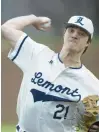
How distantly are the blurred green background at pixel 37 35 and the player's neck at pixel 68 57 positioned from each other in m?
0.03

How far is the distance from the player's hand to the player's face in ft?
0.25

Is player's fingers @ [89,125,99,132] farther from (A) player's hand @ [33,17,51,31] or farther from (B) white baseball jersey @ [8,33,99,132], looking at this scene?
(A) player's hand @ [33,17,51,31]

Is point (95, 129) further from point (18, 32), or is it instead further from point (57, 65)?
point (18, 32)

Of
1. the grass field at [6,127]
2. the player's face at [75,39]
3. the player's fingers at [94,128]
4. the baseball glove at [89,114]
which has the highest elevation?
the player's face at [75,39]

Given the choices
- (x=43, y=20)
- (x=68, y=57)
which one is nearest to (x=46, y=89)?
(x=68, y=57)

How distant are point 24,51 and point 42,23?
0.39 feet

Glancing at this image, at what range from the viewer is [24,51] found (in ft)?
4.46

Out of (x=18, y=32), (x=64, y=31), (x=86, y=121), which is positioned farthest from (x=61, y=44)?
(x=86, y=121)

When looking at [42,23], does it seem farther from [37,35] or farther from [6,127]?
[6,127]

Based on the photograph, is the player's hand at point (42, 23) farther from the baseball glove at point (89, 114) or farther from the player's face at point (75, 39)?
the baseball glove at point (89, 114)

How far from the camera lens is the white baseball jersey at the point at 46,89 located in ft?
4.42

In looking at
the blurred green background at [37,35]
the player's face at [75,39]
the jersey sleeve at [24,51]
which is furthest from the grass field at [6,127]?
the player's face at [75,39]

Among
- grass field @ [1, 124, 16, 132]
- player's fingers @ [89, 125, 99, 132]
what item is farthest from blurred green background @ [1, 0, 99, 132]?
player's fingers @ [89, 125, 99, 132]

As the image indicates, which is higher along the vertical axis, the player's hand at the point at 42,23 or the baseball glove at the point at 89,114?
the player's hand at the point at 42,23
